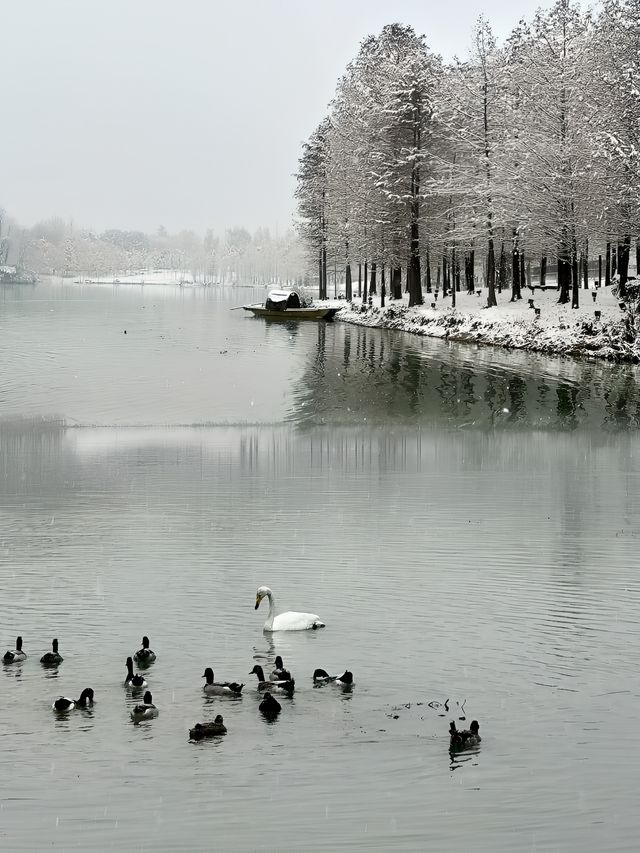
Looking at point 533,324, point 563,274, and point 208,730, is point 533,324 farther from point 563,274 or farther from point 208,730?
point 208,730

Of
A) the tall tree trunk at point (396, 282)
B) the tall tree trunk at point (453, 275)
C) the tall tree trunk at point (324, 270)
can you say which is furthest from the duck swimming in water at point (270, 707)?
the tall tree trunk at point (324, 270)

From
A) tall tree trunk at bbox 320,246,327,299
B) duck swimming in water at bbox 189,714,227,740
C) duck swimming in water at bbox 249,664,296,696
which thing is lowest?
duck swimming in water at bbox 189,714,227,740

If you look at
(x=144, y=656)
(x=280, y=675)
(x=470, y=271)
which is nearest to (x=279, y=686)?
(x=280, y=675)

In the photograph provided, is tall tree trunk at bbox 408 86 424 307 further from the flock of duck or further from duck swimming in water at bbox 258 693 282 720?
duck swimming in water at bbox 258 693 282 720

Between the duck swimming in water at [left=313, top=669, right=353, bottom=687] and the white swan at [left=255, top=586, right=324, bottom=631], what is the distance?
149 cm

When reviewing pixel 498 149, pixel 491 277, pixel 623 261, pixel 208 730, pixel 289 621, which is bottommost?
pixel 208 730

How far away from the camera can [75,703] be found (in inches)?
417

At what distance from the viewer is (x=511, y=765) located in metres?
9.56

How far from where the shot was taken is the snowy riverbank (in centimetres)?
4491

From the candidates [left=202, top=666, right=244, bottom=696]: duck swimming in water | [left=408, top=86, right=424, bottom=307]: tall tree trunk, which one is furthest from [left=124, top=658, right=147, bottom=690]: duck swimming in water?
[left=408, top=86, right=424, bottom=307]: tall tree trunk

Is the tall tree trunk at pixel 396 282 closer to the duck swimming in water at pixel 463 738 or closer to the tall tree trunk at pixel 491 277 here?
the tall tree trunk at pixel 491 277

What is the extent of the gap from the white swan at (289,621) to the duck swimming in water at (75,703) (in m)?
2.91

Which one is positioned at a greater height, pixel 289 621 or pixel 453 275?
pixel 453 275

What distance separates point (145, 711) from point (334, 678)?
2.20 meters
